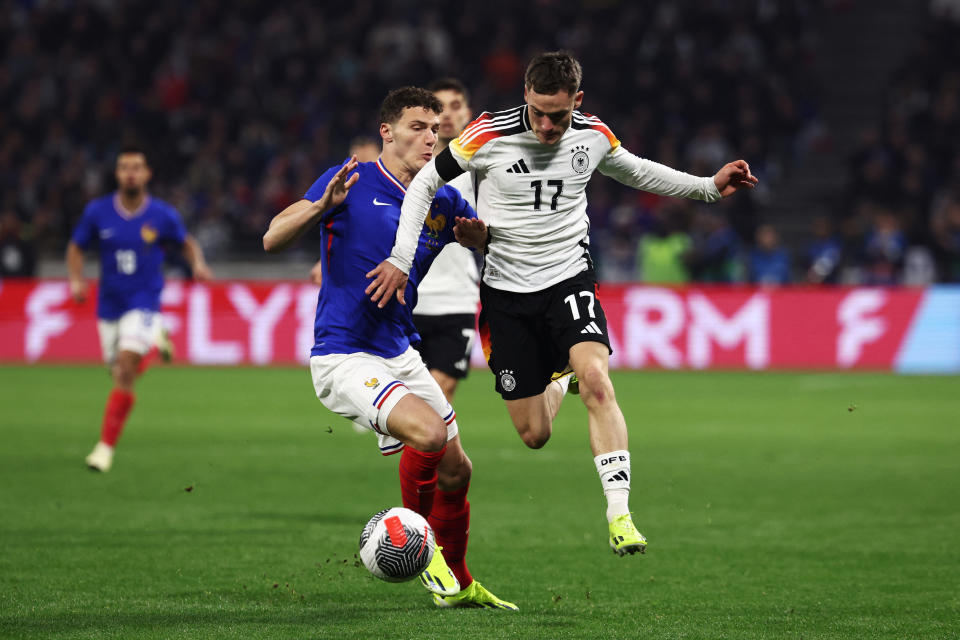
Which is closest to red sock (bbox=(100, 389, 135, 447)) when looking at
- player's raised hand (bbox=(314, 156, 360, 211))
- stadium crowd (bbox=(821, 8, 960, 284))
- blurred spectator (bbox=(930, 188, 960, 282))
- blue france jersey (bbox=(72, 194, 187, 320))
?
blue france jersey (bbox=(72, 194, 187, 320))

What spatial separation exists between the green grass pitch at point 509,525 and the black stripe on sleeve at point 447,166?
75.7 inches

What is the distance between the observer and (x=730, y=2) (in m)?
25.1

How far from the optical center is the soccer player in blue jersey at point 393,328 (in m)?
5.64

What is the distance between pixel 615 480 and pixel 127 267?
646cm

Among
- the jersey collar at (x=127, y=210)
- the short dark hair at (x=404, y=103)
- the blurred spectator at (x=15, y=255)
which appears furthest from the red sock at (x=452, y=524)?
the blurred spectator at (x=15, y=255)

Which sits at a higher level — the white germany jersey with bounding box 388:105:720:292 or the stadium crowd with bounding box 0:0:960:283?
the stadium crowd with bounding box 0:0:960:283

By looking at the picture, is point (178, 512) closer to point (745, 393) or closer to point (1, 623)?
point (1, 623)

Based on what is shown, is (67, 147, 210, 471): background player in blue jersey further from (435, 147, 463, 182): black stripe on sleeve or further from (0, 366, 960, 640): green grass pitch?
(435, 147, 463, 182): black stripe on sleeve

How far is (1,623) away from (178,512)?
Answer: 310 centimetres

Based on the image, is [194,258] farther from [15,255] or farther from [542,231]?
[15,255]

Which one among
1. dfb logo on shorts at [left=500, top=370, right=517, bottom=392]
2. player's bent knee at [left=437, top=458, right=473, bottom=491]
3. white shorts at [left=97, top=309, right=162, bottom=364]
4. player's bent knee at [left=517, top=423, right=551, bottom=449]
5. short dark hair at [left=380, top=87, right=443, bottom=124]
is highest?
short dark hair at [left=380, top=87, right=443, bottom=124]

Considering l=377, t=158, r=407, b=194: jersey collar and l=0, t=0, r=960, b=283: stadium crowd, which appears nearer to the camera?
l=377, t=158, r=407, b=194: jersey collar

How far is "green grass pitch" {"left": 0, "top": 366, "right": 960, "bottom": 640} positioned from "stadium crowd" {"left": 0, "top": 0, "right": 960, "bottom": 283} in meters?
7.19

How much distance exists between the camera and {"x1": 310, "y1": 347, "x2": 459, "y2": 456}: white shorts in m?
5.65
